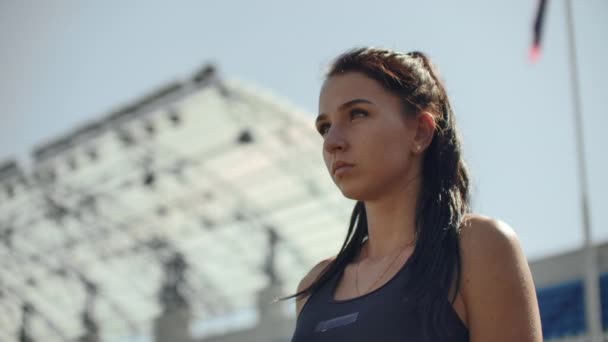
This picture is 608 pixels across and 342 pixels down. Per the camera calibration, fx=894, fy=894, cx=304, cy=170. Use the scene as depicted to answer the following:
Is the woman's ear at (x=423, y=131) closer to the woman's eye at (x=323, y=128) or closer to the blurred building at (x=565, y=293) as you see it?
the woman's eye at (x=323, y=128)

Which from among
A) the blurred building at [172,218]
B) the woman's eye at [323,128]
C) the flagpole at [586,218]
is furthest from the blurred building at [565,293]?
the woman's eye at [323,128]

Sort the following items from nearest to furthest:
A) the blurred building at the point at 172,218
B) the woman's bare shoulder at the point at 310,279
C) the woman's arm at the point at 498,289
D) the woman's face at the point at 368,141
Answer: the woman's arm at the point at 498,289, the woman's face at the point at 368,141, the woman's bare shoulder at the point at 310,279, the blurred building at the point at 172,218

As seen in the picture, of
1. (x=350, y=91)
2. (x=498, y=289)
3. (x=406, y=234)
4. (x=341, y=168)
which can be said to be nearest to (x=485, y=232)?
(x=498, y=289)

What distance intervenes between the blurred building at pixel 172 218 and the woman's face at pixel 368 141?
17742mm

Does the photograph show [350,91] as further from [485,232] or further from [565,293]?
[565,293]

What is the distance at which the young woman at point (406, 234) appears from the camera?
6.45 feet

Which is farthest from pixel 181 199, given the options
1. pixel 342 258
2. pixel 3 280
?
pixel 342 258

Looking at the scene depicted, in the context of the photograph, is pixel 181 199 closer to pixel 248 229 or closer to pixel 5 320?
pixel 248 229

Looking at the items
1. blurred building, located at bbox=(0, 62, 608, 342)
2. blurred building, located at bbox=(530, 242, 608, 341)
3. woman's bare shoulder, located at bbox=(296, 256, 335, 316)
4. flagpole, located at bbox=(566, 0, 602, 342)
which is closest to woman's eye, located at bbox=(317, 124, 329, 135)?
woman's bare shoulder, located at bbox=(296, 256, 335, 316)

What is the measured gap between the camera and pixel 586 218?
1264 centimetres

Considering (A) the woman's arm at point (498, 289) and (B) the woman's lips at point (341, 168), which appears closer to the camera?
(A) the woman's arm at point (498, 289)

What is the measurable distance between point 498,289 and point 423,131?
480 mm

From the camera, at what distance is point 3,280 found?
98.3 feet

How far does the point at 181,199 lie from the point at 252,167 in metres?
2.87
